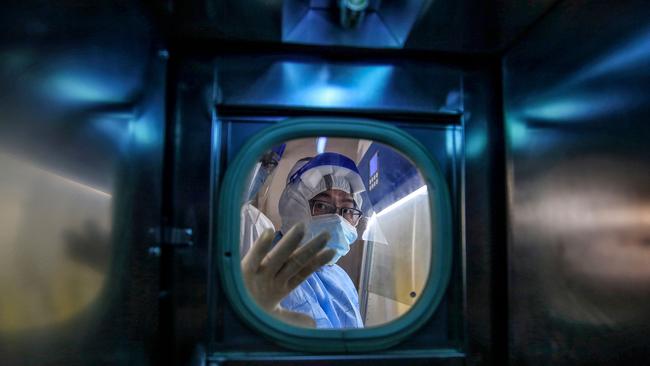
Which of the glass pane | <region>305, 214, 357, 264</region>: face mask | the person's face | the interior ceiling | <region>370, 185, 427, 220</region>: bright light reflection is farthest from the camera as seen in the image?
the person's face

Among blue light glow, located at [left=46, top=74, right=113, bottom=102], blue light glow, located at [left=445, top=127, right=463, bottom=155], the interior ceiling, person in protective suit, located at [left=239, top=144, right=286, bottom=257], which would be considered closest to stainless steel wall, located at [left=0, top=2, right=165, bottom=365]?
blue light glow, located at [left=46, top=74, right=113, bottom=102]

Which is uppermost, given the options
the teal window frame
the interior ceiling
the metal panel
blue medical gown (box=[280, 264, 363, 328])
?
the interior ceiling

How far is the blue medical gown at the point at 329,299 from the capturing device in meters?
2.65

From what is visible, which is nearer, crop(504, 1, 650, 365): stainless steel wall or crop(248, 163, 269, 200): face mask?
crop(504, 1, 650, 365): stainless steel wall

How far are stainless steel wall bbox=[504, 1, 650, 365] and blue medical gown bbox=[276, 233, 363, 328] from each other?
144cm

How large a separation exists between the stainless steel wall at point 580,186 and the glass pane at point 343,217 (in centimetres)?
77

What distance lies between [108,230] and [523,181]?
1.00 meters

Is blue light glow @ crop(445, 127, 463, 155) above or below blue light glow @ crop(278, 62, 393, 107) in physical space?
below

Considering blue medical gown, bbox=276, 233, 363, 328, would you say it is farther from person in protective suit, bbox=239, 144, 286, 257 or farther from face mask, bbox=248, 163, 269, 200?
face mask, bbox=248, 163, 269, 200

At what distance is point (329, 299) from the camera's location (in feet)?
9.25

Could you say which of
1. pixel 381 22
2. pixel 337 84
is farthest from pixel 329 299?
pixel 381 22

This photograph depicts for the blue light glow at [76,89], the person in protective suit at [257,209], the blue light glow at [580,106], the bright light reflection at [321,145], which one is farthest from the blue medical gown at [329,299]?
the blue light glow at [76,89]

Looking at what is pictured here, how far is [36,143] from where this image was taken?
2.19 ft

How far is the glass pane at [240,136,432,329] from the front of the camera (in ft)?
7.62
